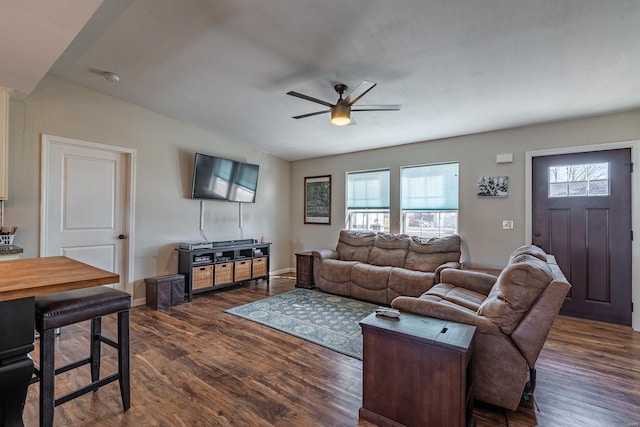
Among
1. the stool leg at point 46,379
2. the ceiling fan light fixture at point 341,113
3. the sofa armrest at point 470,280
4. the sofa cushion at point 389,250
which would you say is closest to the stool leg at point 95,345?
the stool leg at point 46,379

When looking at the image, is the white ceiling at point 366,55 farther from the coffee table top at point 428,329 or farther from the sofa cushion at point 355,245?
the coffee table top at point 428,329

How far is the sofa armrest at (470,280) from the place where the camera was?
3.15 m

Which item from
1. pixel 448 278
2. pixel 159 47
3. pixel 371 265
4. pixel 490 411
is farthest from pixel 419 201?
pixel 159 47

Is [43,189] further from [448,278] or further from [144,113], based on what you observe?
[448,278]

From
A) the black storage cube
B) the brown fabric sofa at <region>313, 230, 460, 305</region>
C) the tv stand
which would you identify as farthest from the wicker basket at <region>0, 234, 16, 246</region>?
the brown fabric sofa at <region>313, 230, 460, 305</region>

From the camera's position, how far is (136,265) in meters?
4.10

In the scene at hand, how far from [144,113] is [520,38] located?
4.47m

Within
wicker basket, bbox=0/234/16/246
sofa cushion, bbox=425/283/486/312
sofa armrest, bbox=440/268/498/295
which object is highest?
wicker basket, bbox=0/234/16/246

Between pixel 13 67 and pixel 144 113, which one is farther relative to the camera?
pixel 144 113

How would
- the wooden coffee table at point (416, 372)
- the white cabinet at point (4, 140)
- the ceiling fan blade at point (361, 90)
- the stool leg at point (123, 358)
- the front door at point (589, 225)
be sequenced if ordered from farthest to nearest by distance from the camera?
1. the front door at point (589, 225)
2. the white cabinet at point (4, 140)
3. the ceiling fan blade at point (361, 90)
4. the stool leg at point (123, 358)
5. the wooden coffee table at point (416, 372)

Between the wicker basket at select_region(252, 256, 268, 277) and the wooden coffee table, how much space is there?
12.1 feet

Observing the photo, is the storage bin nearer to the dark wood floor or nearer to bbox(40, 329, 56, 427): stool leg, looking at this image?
the dark wood floor

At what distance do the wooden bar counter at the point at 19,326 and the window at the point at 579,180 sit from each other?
4.74 metres

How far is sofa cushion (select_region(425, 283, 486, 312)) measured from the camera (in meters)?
2.58
